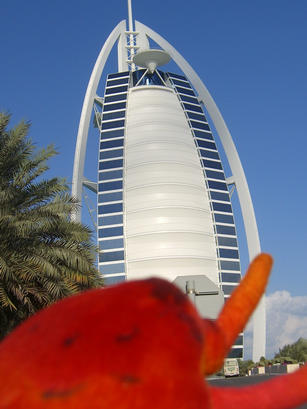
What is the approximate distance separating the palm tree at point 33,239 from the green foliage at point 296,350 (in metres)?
46.3

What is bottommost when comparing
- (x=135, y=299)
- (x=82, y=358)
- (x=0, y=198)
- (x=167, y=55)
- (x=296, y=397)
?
(x=296, y=397)

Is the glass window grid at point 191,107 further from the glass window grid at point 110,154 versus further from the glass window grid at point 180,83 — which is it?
the glass window grid at point 110,154

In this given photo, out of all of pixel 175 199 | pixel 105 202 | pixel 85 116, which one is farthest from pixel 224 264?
pixel 85 116

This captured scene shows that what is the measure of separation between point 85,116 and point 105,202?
1012cm

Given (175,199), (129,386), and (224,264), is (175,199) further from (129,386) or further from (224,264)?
(129,386)

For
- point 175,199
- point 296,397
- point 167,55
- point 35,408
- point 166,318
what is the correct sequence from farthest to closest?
point 167,55, point 175,199, point 296,397, point 166,318, point 35,408

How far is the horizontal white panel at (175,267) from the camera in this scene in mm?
65375

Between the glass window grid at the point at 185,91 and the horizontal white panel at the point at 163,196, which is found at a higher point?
the glass window grid at the point at 185,91

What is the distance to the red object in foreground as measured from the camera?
1202 millimetres

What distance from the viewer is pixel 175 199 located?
69062 millimetres

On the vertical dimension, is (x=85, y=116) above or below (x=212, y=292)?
above

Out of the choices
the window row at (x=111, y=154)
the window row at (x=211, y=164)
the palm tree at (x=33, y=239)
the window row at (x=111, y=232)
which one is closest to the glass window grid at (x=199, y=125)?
the window row at (x=211, y=164)

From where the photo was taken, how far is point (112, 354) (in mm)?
1220

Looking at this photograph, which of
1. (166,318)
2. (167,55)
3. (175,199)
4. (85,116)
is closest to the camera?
(166,318)
